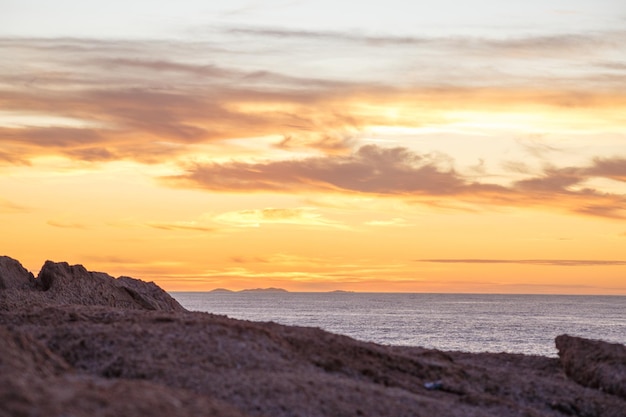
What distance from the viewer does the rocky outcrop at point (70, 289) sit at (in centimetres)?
3288

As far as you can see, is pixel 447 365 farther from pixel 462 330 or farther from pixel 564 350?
pixel 462 330

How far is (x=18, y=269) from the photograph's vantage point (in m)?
34.5

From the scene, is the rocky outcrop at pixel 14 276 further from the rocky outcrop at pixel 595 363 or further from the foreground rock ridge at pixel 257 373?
the rocky outcrop at pixel 595 363

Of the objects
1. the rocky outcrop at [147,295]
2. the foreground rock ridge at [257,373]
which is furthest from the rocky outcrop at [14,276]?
the foreground rock ridge at [257,373]

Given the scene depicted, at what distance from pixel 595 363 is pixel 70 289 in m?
21.2

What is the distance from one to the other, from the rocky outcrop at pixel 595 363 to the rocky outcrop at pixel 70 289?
1874cm

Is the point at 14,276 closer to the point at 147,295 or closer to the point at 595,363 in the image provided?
the point at 147,295

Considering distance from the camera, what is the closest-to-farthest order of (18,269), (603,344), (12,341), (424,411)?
(12,341) < (424,411) < (603,344) < (18,269)

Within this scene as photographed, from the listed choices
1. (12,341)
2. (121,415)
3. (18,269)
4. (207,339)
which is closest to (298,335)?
(207,339)

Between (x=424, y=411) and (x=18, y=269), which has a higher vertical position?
(x=18, y=269)

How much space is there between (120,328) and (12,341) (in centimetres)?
413

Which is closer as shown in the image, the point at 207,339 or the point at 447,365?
the point at 207,339

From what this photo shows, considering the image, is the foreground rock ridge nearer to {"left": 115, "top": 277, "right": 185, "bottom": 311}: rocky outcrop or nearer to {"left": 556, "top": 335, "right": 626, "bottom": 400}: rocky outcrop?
{"left": 556, "top": 335, "right": 626, "bottom": 400}: rocky outcrop

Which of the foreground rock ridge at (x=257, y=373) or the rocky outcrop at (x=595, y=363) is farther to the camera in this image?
the rocky outcrop at (x=595, y=363)
